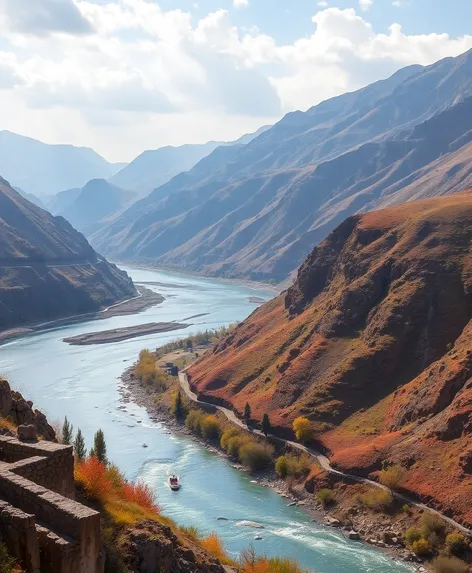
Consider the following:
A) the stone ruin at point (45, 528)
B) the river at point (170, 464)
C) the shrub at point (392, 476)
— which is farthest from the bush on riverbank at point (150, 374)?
the stone ruin at point (45, 528)

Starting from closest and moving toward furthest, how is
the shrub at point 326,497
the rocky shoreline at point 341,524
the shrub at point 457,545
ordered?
the shrub at point 457,545 < the rocky shoreline at point 341,524 < the shrub at point 326,497

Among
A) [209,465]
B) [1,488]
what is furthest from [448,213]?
[1,488]

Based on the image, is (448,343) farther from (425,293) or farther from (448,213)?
(448,213)

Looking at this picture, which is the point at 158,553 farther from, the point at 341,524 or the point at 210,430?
the point at 210,430

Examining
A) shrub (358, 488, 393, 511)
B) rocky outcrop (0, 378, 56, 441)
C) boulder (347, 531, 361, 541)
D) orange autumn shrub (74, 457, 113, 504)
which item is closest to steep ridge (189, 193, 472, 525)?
shrub (358, 488, 393, 511)

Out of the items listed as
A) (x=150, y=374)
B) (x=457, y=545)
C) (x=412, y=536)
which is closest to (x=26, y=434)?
(x=457, y=545)

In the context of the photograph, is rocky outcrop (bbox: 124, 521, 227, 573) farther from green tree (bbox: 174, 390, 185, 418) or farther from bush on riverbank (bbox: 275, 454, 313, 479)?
green tree (bbox: 174, 390, 185, 418)

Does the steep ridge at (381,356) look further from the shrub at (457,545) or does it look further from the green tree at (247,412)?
the shrub at (457,545)

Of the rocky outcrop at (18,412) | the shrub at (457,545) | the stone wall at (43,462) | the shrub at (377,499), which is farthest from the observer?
the shrub at (377,499)
